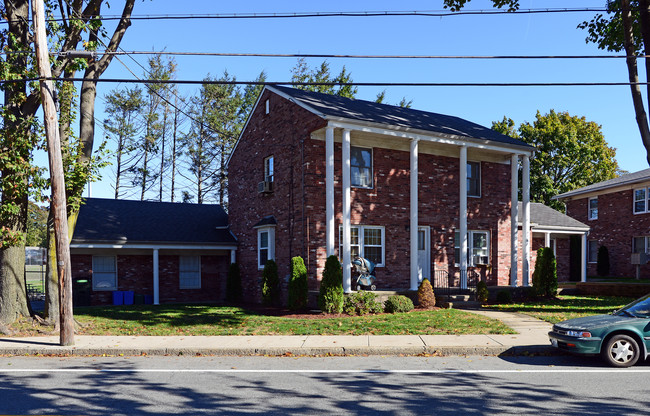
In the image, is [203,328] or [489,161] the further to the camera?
[489,161]

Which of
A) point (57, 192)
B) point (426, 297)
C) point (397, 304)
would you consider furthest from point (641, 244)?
point (57, 192)

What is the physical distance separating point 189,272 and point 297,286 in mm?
8752

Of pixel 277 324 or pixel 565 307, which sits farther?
pixel 565 307

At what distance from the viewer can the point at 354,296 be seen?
15297 millimetres

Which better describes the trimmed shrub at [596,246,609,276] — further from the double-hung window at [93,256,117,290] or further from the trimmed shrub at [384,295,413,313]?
the double-hung window at [93,256,117,290]

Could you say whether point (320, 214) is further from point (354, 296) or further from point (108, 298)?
point (108, 298)

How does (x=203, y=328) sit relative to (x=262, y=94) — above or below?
below

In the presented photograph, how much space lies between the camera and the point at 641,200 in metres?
28.1

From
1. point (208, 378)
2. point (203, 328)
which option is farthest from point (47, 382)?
point (203, 328)

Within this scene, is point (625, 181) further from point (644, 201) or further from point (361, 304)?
point (361, 304)

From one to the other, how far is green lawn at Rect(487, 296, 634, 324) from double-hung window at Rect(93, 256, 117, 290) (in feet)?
50.3

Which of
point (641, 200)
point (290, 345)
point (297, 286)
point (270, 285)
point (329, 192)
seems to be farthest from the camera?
point (641, 200)

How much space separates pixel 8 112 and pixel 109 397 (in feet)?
28.3

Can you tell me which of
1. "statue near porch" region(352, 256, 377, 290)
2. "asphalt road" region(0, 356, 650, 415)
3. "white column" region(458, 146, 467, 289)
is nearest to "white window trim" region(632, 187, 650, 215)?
"white column" region(458, 146, 467, 289)
